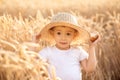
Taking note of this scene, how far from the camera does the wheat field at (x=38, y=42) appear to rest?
2334 millimetres

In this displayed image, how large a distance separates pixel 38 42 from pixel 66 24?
67 centimetres

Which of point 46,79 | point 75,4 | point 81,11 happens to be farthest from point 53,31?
point 75,4

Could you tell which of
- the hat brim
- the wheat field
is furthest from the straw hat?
the wheat field

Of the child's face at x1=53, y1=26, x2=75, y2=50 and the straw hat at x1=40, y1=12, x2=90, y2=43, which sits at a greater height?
the straw hat at x1=40, y1=12, x2=90, y2=43

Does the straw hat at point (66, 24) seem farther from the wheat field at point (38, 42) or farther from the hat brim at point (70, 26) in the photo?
the wheat field at point (38, 42)

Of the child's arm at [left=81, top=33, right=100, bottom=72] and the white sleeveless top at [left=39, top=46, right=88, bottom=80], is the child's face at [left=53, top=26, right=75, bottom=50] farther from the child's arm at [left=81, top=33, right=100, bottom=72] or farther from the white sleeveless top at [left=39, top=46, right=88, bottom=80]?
the child's arm at [left=81, top=33, right=100, bottom=72]

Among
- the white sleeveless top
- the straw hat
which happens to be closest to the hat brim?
the straw hat

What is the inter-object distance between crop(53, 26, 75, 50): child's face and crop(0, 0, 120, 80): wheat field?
19cm

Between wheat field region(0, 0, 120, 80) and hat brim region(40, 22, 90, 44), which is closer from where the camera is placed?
wheat field region(0, 0, 120, 80)

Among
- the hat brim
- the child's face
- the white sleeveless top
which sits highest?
the hat brim

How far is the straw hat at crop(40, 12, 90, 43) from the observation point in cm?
325

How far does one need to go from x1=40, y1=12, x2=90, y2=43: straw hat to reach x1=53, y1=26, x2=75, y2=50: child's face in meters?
0.04

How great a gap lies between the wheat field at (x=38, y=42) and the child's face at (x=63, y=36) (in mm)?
187

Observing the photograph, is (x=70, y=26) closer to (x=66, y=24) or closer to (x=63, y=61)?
(x=66, y=24)
